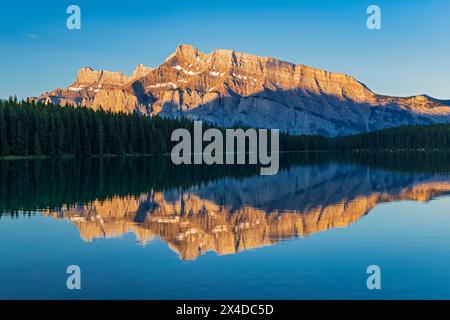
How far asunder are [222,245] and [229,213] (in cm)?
1089

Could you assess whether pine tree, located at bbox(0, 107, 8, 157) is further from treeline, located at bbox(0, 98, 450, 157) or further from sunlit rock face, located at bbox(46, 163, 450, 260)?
sunlit rock face, located at bbox(46, 163, 450, 260)

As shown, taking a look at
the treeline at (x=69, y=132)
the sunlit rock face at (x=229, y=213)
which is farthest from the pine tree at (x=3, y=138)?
the sunlit rock face at (x=229, y=213)

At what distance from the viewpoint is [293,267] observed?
64.4 ft

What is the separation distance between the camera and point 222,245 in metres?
23.9

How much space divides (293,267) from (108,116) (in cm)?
15425

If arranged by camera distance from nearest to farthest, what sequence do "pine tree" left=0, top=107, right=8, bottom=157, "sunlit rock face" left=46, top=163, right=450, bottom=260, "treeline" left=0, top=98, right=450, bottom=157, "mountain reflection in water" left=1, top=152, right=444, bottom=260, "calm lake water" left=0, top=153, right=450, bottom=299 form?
"calm lake water" left=0, top=153, right=450, bottom=299 → "sunlit rock face" left=46, top=163, right=450, bottom=260 → "mountain reflection in water" left=1, top=152, right=444, bottom=260 → "pine tree" left=0, top=107, right=8, bottom=157 → "treeline" left=0, top=98, right=450, bottom=157

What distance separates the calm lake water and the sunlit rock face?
108mm

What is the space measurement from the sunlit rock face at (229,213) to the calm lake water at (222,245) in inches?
4.2

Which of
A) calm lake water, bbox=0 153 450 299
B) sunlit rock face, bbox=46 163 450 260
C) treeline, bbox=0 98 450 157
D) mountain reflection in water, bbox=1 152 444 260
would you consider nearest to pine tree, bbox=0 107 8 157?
treeline, bbox=0 98 450 157

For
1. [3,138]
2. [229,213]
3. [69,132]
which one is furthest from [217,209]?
[69,132]

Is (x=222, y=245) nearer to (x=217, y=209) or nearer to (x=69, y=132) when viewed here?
(x=217, y=209)

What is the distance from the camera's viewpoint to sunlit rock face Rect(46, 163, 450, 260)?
25.8m

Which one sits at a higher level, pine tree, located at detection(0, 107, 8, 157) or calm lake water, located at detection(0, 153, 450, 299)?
pine tree, located at detection(0, 107, 8, 157)
